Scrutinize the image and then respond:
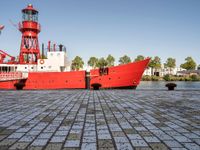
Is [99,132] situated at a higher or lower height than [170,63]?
lower

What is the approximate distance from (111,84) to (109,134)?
19.8 meters

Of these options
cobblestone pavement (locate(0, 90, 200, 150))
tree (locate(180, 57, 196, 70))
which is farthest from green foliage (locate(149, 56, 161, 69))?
cobblestone pavement (locate(0, 90, 200, 150))

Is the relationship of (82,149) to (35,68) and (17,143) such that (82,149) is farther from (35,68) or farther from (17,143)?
(35,68)

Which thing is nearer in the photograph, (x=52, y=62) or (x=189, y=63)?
(x=52, y=62)

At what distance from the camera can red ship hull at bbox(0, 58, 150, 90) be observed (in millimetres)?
23484

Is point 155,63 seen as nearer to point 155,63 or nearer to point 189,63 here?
point 155,63

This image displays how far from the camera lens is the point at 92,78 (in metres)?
25.1

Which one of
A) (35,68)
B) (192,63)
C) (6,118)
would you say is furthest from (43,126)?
(192,63)

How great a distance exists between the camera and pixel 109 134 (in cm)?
438

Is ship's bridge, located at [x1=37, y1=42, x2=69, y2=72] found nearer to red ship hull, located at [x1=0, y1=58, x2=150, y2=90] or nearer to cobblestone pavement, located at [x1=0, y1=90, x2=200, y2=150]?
red ship hull, located at [x1=0, y1=58, x2=150, y2=90]

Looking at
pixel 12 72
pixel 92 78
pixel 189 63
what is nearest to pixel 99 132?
pixel 92 78

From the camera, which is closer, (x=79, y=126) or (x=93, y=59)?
(x=79, y=126)

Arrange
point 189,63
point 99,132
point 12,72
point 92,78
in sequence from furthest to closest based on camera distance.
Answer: point 189,63, point 12,72, point 92,78, point 99,132

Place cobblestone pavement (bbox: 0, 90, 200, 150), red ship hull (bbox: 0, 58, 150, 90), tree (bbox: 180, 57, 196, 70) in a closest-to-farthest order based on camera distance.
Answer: cobblestone pavement (bbox: 0, 90, 200, 150) → red ship hull (bbox: 0, 58, 150, 90) → tree (bbox: 180, 57, 196, 70)
